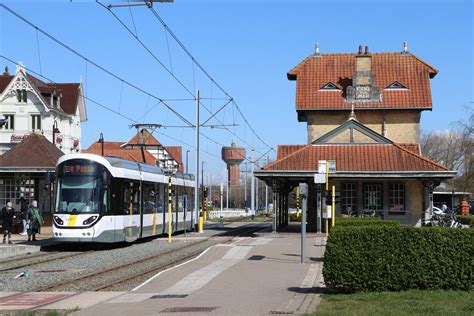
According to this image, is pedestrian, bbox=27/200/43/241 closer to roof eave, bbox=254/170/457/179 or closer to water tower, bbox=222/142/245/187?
roof eave, bbox=254/170/457/179

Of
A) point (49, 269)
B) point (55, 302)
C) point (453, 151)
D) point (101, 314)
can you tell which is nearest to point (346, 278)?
point (101, 314)

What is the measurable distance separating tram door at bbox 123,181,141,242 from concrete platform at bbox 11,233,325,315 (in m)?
6.62

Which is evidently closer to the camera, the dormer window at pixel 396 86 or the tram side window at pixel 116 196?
the tram side window at pixel 116 196

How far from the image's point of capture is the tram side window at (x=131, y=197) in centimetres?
2717

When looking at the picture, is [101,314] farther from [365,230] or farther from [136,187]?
[136,187]

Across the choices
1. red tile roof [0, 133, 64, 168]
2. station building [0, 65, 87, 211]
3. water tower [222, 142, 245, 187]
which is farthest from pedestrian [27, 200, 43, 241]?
water tower [222, 142, 245, 187]

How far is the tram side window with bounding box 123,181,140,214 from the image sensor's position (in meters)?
27.2

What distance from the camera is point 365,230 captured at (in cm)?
1302

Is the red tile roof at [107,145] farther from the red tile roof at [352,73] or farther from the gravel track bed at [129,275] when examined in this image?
the gravel track bed at [129,275]

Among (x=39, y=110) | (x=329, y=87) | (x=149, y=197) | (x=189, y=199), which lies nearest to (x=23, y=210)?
(x=149, y=197)

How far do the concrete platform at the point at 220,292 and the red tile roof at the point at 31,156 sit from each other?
52.5ft

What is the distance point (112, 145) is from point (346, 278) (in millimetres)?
100879

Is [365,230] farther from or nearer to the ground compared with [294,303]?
farther from the ground

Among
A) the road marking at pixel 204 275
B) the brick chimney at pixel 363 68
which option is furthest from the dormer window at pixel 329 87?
the road marking at pixel 204 275
